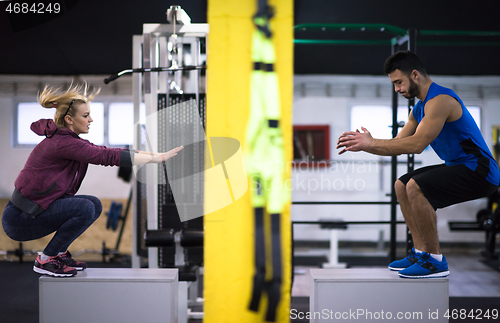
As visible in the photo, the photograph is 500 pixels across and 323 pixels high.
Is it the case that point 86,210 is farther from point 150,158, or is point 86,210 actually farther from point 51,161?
point 150,158

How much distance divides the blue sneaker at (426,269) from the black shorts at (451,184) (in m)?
0.28

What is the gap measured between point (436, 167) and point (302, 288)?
2.05 m

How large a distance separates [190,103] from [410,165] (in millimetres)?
1614

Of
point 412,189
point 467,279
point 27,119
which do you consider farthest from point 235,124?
point 27,119

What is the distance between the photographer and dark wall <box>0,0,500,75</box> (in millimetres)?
3387

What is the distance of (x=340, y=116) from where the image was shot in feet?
16.3

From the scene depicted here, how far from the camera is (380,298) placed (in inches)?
65.8

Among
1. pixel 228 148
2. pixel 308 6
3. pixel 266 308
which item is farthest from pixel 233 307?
pixel 308 6

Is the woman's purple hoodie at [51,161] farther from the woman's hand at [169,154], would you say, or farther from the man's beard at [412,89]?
the man's beard at [412,89]

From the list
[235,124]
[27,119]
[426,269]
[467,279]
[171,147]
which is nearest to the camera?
[235,124]

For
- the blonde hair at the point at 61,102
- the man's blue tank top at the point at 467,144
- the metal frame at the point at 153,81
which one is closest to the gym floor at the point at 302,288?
the metal frame at the point at 153,81

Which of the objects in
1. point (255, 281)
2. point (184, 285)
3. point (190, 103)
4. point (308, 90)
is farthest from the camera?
point (308, 90)

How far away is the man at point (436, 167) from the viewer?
64.1 inches

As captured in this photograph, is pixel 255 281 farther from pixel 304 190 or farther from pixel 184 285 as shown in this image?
pixel 304 190
